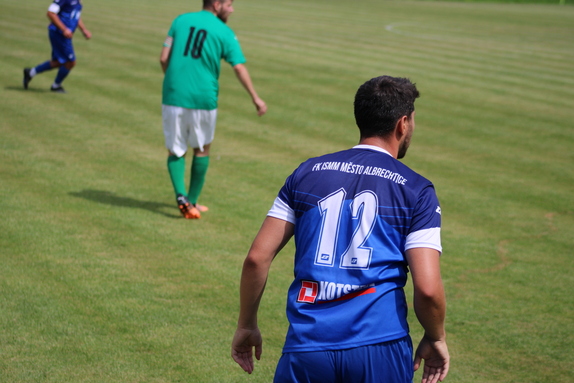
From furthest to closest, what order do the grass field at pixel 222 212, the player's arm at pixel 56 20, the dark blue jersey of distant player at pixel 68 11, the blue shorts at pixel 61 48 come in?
the blue shorts at pixel 61 48, the dark blue jersey of distant player at pixel 68 11, the player's arm at pixel 56 20, the grass field at pixel 222 212

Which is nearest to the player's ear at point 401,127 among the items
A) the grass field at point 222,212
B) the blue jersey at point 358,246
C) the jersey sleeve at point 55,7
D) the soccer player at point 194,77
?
the blue jersey at point 358,246

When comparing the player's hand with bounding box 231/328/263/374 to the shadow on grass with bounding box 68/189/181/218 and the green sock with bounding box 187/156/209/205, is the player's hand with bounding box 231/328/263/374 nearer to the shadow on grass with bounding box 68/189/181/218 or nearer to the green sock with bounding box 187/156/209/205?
the shadow on grass with bounding box 68/189/181/218

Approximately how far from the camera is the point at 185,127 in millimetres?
8008

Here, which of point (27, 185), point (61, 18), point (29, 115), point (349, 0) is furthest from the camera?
point (349, 0)

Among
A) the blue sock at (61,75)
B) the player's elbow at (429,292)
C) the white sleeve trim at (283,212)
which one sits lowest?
the blue sock at (61,75)

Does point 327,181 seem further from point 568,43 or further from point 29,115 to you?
point 568,43

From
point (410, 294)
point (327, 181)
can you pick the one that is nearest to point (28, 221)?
point (410, 294)

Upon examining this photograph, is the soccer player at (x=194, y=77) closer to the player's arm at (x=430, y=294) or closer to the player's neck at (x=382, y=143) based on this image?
the player's neck at (x=382, y=143)

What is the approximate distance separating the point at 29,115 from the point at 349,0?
45.5 meters

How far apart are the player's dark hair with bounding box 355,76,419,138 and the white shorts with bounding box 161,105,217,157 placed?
5054mm

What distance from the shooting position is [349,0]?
54.8 metres

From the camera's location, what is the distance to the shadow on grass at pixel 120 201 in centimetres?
811

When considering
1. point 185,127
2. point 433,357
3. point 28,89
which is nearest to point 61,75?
point 28,89

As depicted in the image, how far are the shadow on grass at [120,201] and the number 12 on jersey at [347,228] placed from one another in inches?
205
